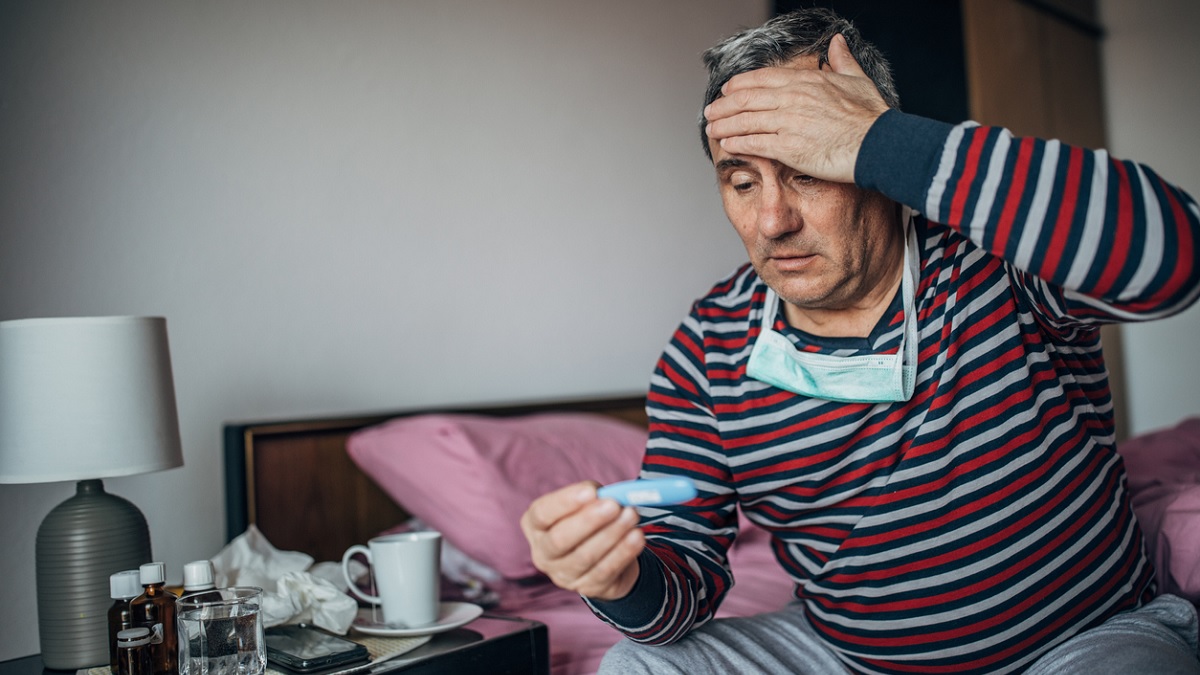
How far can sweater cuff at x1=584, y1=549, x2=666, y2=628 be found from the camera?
93cm

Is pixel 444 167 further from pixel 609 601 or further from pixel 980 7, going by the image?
pixel 980 7

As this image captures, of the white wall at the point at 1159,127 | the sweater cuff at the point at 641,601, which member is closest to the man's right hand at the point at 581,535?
the sweater cuff at the point at 641,601

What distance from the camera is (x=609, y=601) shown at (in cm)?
93

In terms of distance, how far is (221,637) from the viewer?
37.8 inches

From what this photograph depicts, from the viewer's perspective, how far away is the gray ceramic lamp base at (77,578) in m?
1.11

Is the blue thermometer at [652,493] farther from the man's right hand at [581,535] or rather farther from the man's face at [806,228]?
the man's face at [806,228]

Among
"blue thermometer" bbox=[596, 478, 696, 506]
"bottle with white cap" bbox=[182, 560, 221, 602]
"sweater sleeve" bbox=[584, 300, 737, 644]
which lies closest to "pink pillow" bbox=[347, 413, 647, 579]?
"sweater sleeve" bbox=[584, 300, 737, 644]

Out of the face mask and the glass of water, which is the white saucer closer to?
the glass of water

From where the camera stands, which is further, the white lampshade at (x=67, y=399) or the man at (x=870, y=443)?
the white lampshade at (x=67, y=399)

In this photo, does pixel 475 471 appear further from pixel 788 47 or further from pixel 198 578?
pixel 788 47

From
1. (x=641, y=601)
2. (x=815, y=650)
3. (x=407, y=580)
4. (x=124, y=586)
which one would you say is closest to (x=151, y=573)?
(x=124, y=586)

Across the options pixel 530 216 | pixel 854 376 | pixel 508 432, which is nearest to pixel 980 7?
pixel 530 216

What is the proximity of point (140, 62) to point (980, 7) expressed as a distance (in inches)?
114

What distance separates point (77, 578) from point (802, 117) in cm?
96
